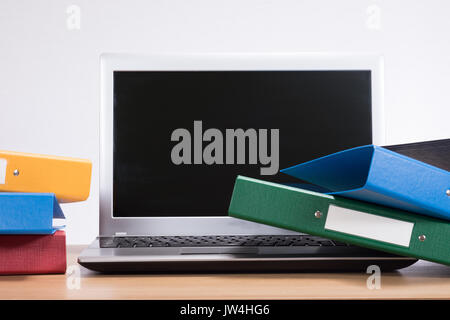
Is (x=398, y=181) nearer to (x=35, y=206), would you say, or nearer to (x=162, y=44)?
(x=35, y=206)

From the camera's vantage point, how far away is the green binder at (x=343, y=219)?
1.68ft

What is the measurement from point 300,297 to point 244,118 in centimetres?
38

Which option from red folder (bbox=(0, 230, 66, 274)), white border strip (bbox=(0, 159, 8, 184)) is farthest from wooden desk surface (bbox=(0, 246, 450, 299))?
white border strip (bbox=(0, 159, 8, 184))

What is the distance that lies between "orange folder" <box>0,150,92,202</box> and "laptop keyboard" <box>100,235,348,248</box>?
9 cm

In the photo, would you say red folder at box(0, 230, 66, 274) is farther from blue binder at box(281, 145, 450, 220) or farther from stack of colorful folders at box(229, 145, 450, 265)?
blue binder at box(281, 145, 450, 220)

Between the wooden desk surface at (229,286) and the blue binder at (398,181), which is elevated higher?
the blue binder at (398,181)

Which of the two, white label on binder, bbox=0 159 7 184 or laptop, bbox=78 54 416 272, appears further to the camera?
laptop, bbox=78 54 416 272

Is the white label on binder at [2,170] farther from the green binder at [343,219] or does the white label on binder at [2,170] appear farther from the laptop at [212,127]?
the green binder at [343,219]

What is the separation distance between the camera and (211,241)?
2.17 ft

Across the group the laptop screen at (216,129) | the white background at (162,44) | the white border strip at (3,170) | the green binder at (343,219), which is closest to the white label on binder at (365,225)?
the green binder at (343,219)

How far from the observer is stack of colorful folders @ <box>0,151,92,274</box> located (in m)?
0.52

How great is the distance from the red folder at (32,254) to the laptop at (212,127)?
0.17m
